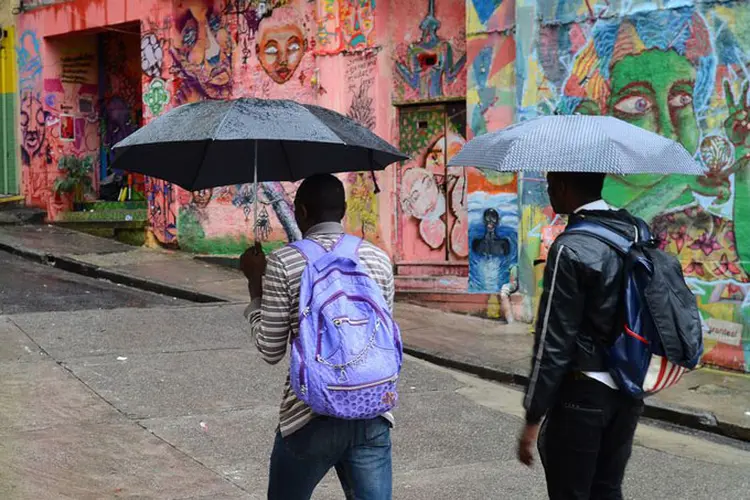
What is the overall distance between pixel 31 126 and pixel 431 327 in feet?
34.1

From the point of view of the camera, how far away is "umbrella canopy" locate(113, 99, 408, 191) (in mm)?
3682

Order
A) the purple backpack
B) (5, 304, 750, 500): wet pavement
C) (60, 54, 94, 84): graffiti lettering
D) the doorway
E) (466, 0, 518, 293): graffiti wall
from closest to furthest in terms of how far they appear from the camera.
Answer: the purple backpack
(5, 304, 750, 500): wet pavement
(466, 0, 518, 293): graffiti wall
the doorway
(60, 54, 94, 84): graffiti lettering

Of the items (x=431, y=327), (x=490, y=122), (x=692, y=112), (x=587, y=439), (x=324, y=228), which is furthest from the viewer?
(x=490, y=122)

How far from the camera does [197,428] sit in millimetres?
6906

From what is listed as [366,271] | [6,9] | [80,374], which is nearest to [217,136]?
[366,271]

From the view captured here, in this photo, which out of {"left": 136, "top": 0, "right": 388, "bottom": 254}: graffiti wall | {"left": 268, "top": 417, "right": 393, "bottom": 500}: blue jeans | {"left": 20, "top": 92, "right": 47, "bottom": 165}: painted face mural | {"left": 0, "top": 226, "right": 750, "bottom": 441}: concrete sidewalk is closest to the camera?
{"left": 268, "top": 417, "right": 393, "bottom": 500}: blue jeans

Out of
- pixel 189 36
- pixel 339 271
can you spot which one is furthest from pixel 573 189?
pixel 189 36

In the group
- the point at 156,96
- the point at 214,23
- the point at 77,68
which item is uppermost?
the point at 214,23

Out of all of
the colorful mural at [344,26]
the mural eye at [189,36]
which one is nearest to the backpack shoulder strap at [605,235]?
the colorful mural at [344,26]

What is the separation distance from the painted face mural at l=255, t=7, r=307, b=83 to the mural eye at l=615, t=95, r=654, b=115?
5300 mm

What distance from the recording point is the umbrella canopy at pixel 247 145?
145 inches

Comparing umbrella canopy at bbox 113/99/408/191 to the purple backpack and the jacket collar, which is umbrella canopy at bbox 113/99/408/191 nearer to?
the purple backpack

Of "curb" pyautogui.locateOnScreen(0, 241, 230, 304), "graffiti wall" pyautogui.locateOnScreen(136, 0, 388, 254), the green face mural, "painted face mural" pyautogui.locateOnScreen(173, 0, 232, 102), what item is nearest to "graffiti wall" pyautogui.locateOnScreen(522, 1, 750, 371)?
the green face mural

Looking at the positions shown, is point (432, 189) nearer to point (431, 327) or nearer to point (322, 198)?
point (431, 327)
